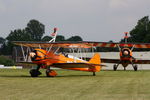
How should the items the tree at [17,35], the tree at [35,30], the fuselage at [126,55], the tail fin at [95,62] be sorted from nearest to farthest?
the tail fin at [95,62] → the fuselage at [126,55] → the tree at [17,35] → the tree at [35,30]

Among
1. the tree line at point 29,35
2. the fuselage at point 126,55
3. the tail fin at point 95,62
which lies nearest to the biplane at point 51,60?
the tail fin at point 95,62

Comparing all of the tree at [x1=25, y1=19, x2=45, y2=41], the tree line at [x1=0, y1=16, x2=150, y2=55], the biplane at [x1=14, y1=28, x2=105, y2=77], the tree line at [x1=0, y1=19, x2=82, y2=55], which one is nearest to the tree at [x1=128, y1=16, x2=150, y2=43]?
the tree line at [x1=0, y1=16, x2=150, y2=55]

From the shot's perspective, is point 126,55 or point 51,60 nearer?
point 51,60

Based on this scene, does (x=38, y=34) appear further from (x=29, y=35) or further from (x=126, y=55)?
(x=126, y=55)

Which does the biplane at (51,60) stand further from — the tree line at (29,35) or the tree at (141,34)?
the tree line at (29,35)

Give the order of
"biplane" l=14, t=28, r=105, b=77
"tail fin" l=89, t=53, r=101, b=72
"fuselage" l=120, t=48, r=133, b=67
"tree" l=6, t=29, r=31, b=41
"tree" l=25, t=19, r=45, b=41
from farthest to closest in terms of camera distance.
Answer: "tree" l=25, t=19, r=45, b=41 < "tree" l=6, t=29, r=31, b=41 < "fuselage" l=120, t=48, r=133, b=67 < "tail fin" l=89, t=53, r=101, b=72 < "biplane" l=14, t=28, r=105, b=77

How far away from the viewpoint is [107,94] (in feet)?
38.4

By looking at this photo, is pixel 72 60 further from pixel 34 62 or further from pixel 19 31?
pixel 19 31

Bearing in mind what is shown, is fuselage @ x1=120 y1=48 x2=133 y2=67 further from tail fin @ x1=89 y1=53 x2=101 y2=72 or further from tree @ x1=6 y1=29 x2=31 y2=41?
tree @ x1=6 y1=29 x2=31 y2=41

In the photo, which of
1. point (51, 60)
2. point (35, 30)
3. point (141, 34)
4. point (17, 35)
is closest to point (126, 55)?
point (51, 60)

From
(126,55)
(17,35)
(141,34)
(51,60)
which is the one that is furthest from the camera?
(17,35)

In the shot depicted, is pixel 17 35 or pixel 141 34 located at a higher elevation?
pixel 17 35

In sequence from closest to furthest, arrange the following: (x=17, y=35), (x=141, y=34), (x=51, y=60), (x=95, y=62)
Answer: (x=51, y=60) → (x=95, y=62) → (x=141, y=34) → (x=17, y=35)

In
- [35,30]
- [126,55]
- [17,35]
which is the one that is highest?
[35,30]
